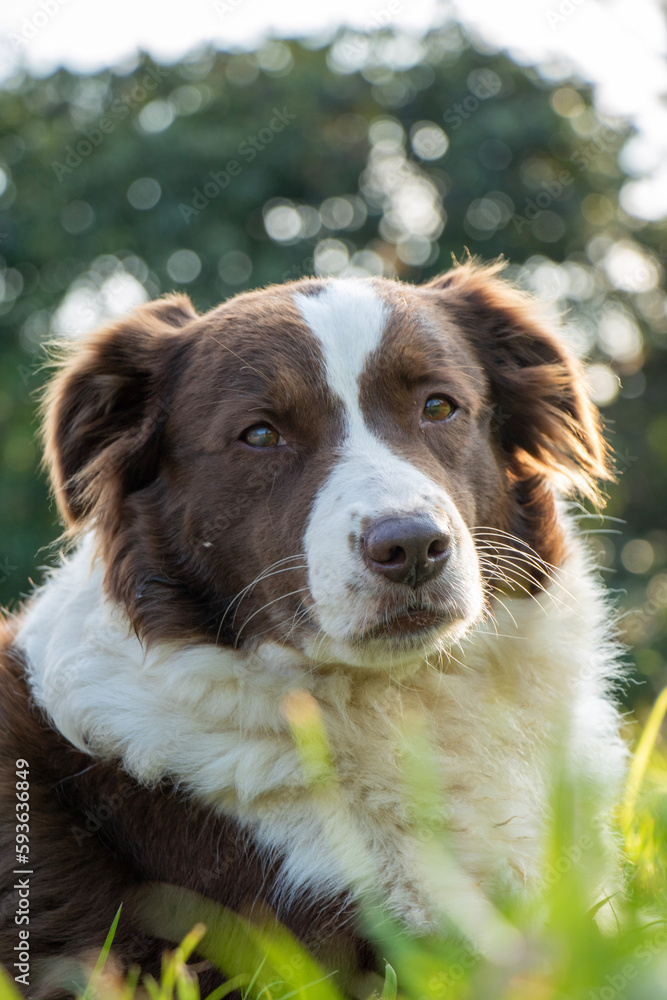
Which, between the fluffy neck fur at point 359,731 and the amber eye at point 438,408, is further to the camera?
the amber eye at point 438,408

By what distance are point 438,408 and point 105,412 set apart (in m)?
1.31

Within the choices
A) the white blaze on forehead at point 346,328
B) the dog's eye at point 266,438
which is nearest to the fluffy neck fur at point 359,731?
the dog's eye at point 266,438

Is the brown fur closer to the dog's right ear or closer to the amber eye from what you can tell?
the dog's right ear

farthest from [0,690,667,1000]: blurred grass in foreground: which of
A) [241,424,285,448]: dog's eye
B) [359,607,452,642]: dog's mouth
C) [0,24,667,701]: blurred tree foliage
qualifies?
[0,24,667,701]: blurred tree foliage

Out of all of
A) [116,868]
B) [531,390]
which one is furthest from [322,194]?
[116,868]

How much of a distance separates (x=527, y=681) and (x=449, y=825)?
2.32 feet

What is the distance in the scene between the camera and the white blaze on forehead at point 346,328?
3252 mm

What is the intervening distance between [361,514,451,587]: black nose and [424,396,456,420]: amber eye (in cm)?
70

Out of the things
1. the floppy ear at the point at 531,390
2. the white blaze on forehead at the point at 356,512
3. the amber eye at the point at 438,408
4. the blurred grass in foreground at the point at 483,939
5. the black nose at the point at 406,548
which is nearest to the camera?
the blurred grass in foreground at the point at 483,939

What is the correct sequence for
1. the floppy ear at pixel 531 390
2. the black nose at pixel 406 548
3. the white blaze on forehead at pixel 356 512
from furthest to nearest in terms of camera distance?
the floppy ear at pixel 531 390 < the white blaze on forehead at pixel 356 512 < the black nose at pixel 406 548

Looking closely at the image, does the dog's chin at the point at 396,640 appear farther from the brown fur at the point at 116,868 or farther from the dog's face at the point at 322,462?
the brown fur at the point at 116,868

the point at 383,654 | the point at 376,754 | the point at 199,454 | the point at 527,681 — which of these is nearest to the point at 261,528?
the point at 199,454

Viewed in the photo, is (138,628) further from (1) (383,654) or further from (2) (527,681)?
(2) (527,681)

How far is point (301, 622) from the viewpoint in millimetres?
3129
